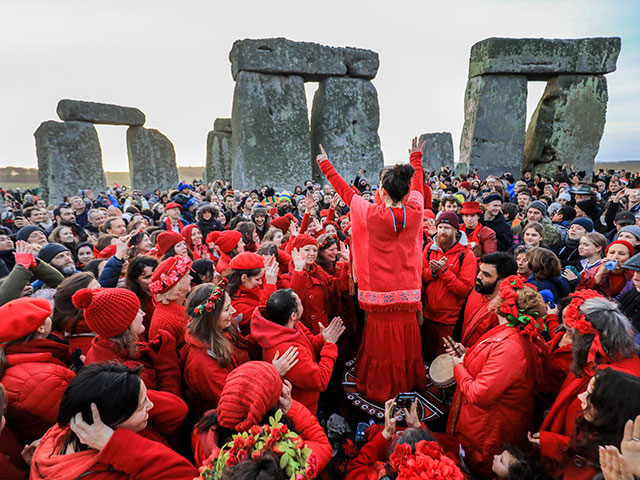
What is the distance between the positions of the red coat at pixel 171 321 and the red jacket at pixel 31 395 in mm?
702

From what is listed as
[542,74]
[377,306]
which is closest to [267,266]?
[377,306]

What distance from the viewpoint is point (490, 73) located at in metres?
13.3

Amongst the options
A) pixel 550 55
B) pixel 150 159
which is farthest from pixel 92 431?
pixel 150 159

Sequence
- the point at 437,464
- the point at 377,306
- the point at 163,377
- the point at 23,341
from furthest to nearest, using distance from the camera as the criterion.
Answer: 1. the point at 377,306
2. the point at 163,377
3. the point at 23,341
4. the point at 437,464

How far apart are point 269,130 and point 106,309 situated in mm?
11772

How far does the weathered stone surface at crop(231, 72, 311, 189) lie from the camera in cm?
1248

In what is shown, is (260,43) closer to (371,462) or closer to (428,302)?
(428,302)

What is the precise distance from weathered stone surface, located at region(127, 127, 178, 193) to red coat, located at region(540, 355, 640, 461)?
57.3ft

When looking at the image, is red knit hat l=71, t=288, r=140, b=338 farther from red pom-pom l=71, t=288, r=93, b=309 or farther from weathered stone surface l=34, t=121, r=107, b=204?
weathered stone surface l=34, t=121, r=107, b=204

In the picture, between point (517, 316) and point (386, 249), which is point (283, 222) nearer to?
point (386, 249)

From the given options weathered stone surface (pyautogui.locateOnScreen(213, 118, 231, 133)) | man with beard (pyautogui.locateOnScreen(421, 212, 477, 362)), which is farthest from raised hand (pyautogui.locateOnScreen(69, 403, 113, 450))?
weathered stone surface (pyautogui.locateOnScreen(213, 118, 231, 133))

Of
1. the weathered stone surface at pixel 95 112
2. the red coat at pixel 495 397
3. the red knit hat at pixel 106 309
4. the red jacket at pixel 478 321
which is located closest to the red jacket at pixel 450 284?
the red jacket at pixel 478 321

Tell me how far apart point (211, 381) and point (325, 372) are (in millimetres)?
686

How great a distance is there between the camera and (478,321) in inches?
100
